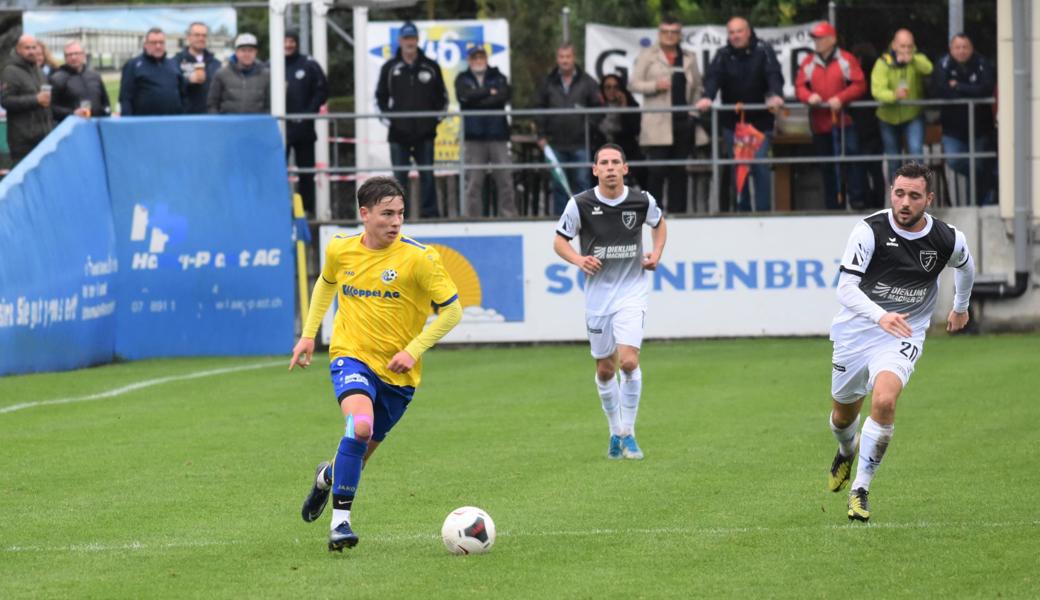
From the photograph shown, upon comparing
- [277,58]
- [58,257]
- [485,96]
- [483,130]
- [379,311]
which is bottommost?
[58,257]

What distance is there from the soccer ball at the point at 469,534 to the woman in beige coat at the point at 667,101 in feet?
43.1

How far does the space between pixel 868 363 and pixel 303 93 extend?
13318 millimetres

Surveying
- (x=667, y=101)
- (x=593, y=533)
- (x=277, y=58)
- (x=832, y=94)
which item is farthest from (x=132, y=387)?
(x=593, y=533)

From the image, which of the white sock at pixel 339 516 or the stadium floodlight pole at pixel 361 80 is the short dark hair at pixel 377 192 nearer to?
the white sock at pixel 339 516

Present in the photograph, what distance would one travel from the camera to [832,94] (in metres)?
21.1

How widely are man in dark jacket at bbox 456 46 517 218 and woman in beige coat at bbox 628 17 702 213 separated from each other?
165cm

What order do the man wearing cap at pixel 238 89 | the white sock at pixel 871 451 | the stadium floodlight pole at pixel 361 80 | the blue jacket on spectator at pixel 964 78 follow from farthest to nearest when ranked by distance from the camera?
the stadium floodlight pole at pixel 361 80 < the man wearing cap at pixel 238 89 < the blue jacket on spectator at pixel 964 78 < the white sock at pixel 871 451

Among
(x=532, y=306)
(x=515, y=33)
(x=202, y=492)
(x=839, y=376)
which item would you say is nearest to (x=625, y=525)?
(x=839, y=376)

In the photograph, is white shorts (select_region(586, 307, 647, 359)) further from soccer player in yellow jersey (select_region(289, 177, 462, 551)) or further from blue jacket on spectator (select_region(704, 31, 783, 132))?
blue jacket on spectator (select_region(704, 31, 783, 132))

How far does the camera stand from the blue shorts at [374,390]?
908 centimetres

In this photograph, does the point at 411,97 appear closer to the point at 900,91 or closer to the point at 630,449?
the point at 900,91

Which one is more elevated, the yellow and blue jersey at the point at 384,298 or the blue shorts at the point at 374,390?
the yellow and blue jersey at the point at 384,298

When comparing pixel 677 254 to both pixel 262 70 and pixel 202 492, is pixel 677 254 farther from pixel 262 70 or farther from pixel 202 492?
pixel 202 492

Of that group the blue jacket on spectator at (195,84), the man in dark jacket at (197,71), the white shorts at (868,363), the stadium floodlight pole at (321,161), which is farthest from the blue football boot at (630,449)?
the blue jacket on spectator at (195,84)
